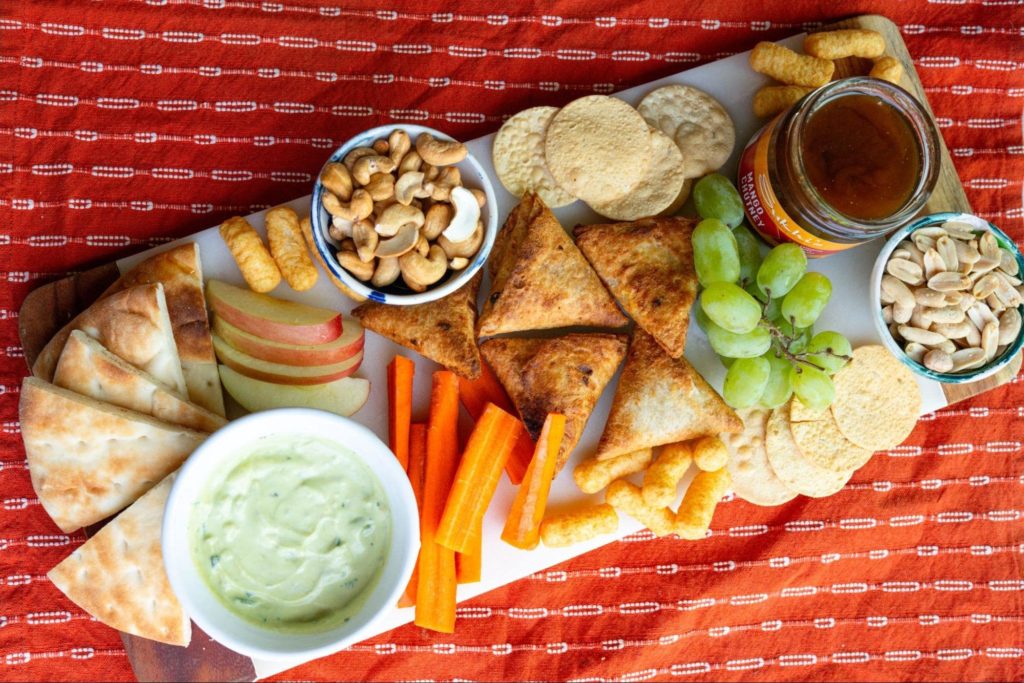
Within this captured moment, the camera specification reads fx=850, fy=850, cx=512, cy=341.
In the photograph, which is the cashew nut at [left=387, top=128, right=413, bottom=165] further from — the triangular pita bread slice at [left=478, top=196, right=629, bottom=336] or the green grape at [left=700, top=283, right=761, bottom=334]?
the green grape at [left=700, top=283, right=761, bottom=334]

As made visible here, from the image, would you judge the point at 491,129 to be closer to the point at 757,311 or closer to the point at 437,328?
the point at 437,328

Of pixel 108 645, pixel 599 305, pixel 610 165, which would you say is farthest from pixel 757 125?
pixel 108 645

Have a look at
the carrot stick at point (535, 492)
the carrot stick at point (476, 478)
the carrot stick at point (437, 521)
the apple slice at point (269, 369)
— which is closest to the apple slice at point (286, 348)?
the apple slice at point (269, 369)

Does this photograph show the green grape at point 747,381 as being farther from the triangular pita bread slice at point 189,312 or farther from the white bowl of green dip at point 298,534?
the triangular pita bread slice at point 189,312

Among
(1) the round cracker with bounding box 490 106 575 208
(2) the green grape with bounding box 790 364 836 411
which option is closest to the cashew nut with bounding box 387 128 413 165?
(1) the round cracker with bounding box 490 106 575 208

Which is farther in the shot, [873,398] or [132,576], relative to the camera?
[873,398]

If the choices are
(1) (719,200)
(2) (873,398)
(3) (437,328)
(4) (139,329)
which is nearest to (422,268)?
(3) (437,328)
